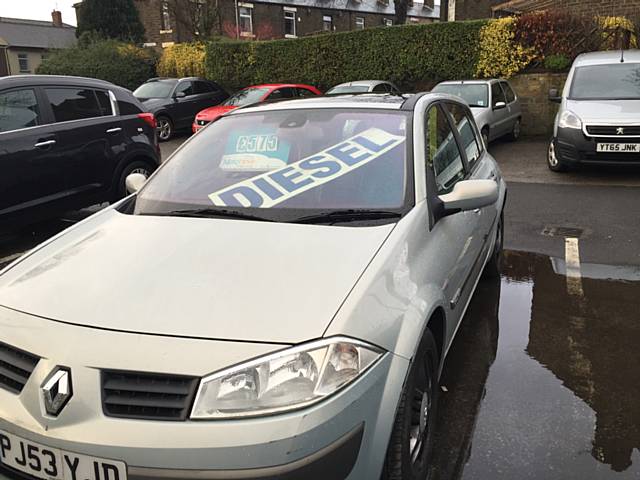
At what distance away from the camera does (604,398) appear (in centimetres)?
317

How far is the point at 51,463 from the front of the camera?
1823mm

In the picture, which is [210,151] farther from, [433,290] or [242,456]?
[242,456]

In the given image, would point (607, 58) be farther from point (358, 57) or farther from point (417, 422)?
point (417, 422)

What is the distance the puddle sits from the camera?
2658mm

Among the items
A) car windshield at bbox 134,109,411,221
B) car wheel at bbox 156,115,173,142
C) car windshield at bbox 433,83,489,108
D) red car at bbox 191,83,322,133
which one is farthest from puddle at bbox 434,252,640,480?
car wheel at bbox 156,115,173,142

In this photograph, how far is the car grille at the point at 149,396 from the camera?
1.79 m

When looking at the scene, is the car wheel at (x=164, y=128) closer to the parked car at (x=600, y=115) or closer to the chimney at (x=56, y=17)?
the parked car at (x=600, y=115)

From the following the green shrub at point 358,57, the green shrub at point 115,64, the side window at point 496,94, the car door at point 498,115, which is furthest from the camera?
the green shrub at point 115,64

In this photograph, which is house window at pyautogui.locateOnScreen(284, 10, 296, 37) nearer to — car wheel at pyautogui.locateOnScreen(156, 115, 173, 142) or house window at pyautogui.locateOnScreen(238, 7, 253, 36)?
house window at pyautogui.locateOnScreen(238, 7, 253, 36)

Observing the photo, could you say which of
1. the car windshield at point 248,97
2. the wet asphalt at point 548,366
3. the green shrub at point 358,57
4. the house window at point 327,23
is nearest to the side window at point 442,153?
the wet asphalt at point 548,366

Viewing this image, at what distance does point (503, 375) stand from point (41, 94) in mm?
5341

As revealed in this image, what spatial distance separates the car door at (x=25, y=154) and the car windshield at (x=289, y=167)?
118 inches

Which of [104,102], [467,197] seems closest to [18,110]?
[104,102]

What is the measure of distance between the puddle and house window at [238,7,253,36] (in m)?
31.4
